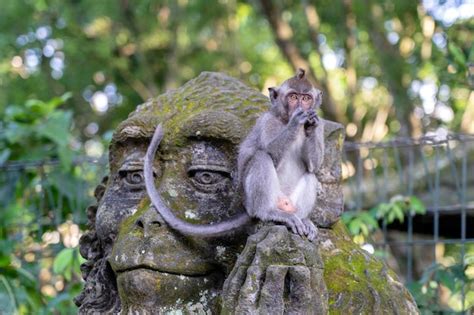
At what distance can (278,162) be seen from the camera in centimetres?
480

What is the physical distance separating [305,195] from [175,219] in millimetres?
740

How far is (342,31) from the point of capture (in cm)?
1307

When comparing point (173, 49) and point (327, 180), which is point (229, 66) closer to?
point (173, 49)

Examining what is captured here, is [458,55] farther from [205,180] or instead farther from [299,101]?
[205,180]

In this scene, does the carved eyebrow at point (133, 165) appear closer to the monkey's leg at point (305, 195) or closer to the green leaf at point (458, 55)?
the monkey's leg at point (305, 195)

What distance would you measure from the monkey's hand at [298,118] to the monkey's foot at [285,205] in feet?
1.38

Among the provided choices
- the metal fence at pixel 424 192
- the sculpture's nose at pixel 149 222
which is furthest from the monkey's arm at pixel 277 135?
the metal fence at pixel 424 192

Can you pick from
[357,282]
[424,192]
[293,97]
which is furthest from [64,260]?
[424,192]

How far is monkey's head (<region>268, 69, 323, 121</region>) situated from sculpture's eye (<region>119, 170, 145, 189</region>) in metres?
0.87

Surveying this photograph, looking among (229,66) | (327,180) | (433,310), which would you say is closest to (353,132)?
(229,66)

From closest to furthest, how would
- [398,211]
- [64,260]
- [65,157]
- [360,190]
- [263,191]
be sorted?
[263,191] → [64,260] → [398,211] → [65,157] → [360,190]

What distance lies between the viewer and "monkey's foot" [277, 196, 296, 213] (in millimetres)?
4617

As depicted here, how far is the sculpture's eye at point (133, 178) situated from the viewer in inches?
190

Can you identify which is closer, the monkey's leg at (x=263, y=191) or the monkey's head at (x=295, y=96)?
the monkey's leg at (x=263, y=191)
